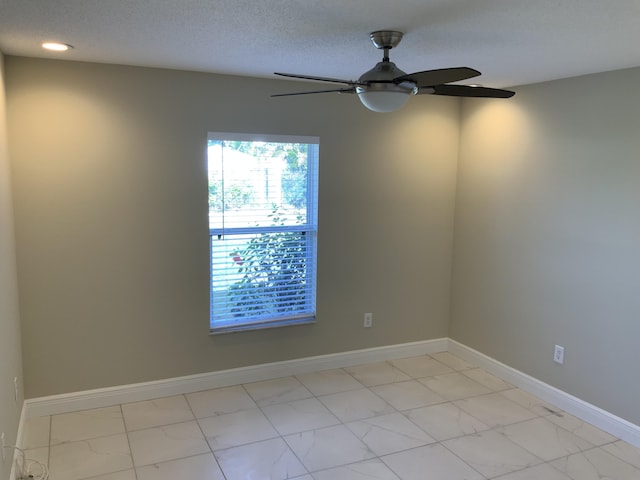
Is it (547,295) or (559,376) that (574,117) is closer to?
(547,295)

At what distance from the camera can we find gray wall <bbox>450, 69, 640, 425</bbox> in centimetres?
310

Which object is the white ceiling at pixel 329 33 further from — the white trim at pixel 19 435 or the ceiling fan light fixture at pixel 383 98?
the white trim at pixel 19 435

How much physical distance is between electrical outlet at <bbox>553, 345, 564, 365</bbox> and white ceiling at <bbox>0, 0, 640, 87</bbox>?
185 centimetres

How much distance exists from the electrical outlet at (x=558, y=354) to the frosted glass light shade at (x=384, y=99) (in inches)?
88.6

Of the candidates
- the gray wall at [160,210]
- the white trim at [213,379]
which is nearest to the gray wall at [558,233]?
the gray wall at [160,210]

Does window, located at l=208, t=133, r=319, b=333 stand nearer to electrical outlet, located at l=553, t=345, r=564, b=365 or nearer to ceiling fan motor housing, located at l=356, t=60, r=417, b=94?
ceiling fan motor housing, located at l=356, t=60, r=417, b=94

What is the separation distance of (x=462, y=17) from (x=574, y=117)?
1683 mm

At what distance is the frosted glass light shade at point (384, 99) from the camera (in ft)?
7.32

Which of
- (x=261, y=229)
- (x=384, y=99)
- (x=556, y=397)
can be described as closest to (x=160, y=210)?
(x=261, y=229)

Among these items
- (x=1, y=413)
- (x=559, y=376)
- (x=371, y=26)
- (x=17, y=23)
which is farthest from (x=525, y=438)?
(x=17, y=23)

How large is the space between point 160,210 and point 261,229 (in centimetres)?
73

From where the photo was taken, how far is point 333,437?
3.10 meters

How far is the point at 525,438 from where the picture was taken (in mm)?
3135

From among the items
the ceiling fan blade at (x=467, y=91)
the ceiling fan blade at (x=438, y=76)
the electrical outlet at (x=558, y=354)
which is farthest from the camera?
the electrical outlet at (x=558, y=354)
